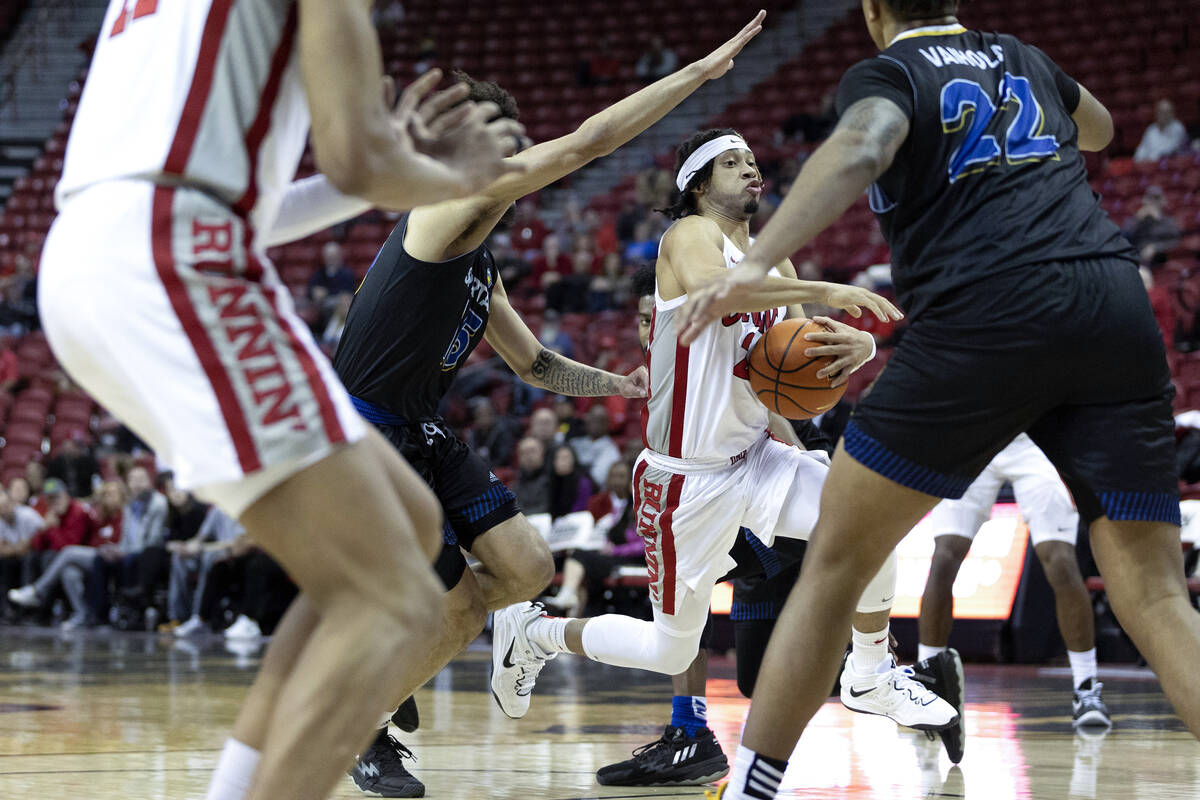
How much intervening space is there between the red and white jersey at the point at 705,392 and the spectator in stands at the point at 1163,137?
38.6ft

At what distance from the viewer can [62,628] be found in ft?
46.3

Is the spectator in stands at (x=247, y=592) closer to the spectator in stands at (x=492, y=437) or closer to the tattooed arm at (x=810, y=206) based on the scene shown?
the spectator in stands at (x=492, y=437)

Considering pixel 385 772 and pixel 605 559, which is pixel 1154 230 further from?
pixel 385 772

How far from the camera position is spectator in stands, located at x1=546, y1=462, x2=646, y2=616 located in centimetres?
1044

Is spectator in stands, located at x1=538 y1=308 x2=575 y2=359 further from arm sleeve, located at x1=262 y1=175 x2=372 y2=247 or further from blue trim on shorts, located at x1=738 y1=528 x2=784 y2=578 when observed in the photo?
arm sleeve, located at x1=262 y1=175 x2=372 y2=247

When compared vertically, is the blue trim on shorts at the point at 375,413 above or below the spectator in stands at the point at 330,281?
above

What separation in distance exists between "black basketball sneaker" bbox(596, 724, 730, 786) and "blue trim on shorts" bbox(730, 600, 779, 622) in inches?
29.4

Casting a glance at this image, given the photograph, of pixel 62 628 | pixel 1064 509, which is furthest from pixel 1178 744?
pixel 62 628

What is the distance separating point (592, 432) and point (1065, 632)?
6.71m

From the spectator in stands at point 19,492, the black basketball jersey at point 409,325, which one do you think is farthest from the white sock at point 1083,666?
the spectator in stands at point 19,492

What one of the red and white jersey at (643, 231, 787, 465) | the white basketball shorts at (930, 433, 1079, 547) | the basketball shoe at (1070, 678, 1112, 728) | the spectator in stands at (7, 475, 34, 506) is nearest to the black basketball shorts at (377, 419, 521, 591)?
the red and white jersey at (643, 231, 787, 465)

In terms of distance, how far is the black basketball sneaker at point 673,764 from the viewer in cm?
441

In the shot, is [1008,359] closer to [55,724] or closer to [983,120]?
[983,120]

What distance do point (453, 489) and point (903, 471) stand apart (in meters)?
1.96
